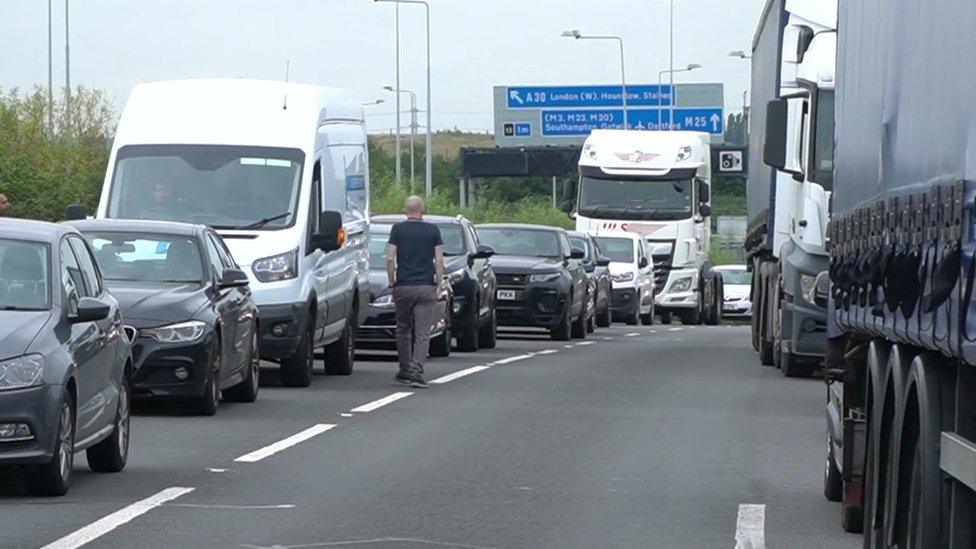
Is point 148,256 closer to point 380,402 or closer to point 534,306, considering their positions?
point 380,402

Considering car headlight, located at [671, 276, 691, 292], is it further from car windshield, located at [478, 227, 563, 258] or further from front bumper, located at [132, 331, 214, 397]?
front bumper, located at [132, 331, 214, 397]

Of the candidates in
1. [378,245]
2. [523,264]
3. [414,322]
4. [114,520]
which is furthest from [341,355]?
[114,520]

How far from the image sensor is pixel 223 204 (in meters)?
21.7

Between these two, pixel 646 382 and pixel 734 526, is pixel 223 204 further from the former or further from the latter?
pixel 734 526

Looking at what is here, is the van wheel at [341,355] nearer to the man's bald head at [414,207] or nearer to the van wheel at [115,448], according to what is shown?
the man's bald head at [414,207]

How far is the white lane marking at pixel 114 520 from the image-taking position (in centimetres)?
1035

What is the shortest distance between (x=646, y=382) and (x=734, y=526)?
40.0 feet

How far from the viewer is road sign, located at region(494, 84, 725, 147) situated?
82.1 metres

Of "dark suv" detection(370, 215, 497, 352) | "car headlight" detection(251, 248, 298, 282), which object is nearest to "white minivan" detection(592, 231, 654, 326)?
"dark suv" detection(370, 215, 497, 352)

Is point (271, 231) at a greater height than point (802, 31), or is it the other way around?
point (802, 31)

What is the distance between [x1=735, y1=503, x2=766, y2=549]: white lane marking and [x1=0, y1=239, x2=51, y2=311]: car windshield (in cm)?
383

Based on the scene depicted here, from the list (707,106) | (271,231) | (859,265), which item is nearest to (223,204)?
(271,231)

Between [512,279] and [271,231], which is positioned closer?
[271,231]

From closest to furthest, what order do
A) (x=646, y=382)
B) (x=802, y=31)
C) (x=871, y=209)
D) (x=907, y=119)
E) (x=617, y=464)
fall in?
(x=907, y=119) → (x=871, y=209) → (x=617, y=464) → (x=802, y=31) → (x=646, y=382)
